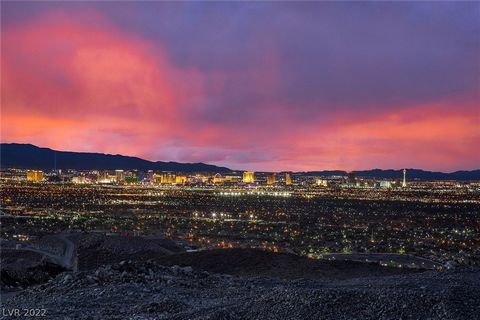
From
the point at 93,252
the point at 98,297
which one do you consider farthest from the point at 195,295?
the point at 93,252

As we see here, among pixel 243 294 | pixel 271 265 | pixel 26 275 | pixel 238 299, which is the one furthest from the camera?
pixel 271 265

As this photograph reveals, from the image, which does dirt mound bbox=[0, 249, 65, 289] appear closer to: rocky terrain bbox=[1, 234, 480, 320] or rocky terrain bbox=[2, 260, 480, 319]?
rocky terrain bbox=[1, 234, 480, 320]

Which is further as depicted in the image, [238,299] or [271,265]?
[271,265]

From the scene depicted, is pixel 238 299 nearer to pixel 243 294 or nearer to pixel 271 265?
pixel 243 294

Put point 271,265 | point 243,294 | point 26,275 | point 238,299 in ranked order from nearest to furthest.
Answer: point 238,299 → point 243,294 → point 26,275 → point 271,265

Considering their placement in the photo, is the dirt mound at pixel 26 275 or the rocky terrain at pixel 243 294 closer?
Result: the rocky terrain at pixel 243 294

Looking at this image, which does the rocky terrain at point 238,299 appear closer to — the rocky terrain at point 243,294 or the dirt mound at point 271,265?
the rocky terrain at point 243,294

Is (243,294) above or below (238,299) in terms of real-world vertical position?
below

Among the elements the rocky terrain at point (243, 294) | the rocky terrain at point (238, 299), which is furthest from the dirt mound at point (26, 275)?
the rocky terrain at point (238, 299)

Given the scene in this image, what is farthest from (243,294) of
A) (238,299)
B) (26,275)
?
(26,275)
